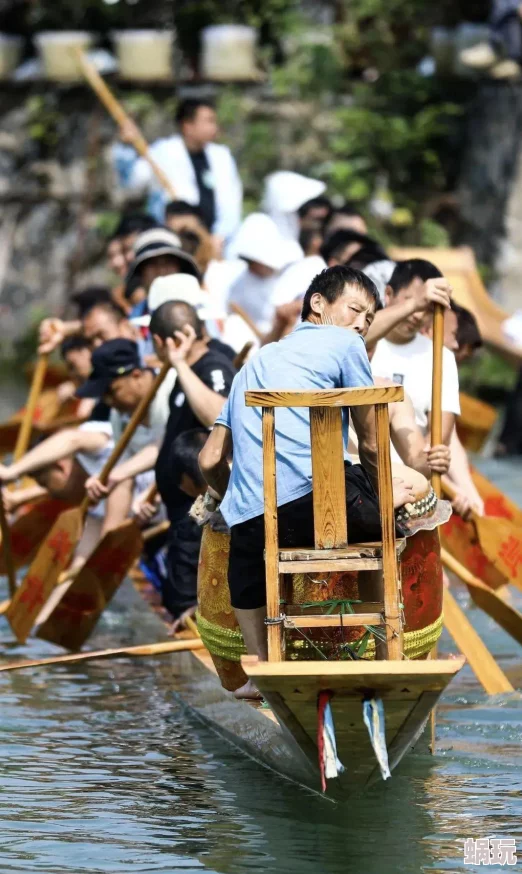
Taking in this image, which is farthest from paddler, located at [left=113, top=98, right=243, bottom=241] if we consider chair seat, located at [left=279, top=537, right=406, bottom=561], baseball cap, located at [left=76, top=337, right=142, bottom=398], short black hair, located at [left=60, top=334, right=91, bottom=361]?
chair seat, located at [left=279, top=537, right=406, bottom=561]

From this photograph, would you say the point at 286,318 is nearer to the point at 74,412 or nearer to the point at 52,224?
the point at 74,412

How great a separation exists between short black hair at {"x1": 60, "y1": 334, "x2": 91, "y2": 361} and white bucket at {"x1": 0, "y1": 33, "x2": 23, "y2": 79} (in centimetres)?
845

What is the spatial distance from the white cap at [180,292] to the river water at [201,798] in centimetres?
157

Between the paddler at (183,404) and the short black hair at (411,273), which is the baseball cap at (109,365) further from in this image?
the short black hair at (411,273)

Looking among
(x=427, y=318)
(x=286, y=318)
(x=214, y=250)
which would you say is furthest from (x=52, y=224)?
(x=427, y=318)

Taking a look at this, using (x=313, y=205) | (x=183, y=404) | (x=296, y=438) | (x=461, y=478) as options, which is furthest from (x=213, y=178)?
(x=296, y=438)

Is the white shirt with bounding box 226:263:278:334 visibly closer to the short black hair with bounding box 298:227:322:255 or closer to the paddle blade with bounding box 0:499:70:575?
the short black hair with bounding box 298:227:322:255

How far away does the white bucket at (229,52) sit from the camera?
16609 millimetres

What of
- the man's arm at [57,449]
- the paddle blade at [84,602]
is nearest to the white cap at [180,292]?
the man's arm at [57,449]

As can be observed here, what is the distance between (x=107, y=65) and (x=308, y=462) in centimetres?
1257

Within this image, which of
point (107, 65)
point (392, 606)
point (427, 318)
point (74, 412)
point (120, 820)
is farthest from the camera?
point (107, 65)

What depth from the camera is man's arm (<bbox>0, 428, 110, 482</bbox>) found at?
310 inches

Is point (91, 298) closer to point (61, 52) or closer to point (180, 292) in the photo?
point (180, 292)

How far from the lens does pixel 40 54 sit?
17000 mm
